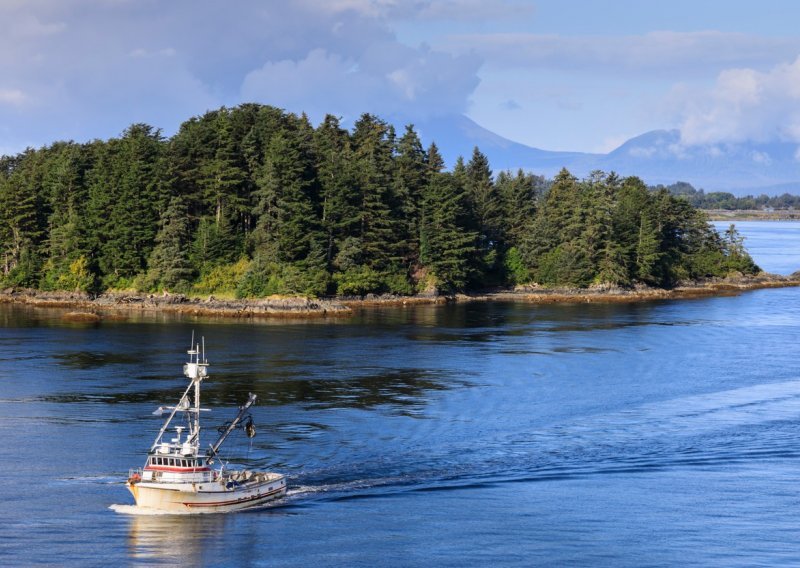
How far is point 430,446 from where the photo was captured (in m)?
60.2

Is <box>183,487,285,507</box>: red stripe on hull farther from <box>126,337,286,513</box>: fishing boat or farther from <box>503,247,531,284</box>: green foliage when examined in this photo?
<box>503,247,531,284</box>: green foliage

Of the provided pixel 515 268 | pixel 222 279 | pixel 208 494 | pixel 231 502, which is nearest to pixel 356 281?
pixel 222 279

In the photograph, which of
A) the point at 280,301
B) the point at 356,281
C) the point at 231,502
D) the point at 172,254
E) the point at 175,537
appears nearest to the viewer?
the point at 175,537

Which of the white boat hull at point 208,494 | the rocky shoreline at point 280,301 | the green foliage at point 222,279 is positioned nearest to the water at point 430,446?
the white boat hull at point 208,494

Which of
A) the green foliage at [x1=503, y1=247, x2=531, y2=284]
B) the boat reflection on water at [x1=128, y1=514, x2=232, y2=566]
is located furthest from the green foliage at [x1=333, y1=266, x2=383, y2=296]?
the boat reflection on water at [x1=128, y1=514, x2=232, y2=566]

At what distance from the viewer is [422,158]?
156m

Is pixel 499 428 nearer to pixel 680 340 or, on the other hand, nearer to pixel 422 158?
pixel 680 340

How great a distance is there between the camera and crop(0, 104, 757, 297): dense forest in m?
131

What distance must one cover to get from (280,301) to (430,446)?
67.6m

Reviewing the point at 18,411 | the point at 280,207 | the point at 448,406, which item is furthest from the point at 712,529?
the point at 280,207

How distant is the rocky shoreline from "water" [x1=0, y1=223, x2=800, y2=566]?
16.8 metres

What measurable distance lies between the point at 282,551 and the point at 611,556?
14390mm

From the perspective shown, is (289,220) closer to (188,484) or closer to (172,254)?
(172,254)

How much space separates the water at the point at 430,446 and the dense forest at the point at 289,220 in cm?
2705
